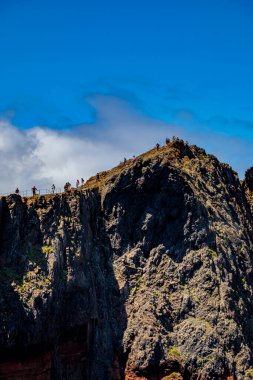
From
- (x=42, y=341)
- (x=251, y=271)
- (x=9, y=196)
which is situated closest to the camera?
(x=42, y=341)

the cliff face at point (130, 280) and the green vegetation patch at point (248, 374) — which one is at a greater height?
the cliff face at point (130, 280)

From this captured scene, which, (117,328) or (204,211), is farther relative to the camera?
(204,211)

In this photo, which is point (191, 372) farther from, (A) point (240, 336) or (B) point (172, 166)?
(B) point (172, 166)

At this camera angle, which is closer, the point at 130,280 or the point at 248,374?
the point at 248,374

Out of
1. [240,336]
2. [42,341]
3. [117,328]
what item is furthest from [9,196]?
[240,336]

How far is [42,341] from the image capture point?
193 ft

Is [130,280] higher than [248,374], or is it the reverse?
[130,280]

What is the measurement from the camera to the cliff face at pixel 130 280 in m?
59.9

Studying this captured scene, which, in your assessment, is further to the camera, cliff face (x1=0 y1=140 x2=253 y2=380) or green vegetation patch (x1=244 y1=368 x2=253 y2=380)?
green vegetation patch (x1=244 y1=368 x2=253 y2=380)

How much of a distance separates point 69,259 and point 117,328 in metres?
11.0

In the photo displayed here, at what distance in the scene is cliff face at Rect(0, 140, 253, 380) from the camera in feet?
197

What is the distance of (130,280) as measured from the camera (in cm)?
7244

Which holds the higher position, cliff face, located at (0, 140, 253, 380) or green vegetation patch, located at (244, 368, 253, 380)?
cliff face, located at (0, 140, 253, 380)

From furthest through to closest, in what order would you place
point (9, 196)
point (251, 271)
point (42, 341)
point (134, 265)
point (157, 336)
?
point (251, 271) → point (134, 265) → point (157, 336) → point (9, 196) → point (42, 341)
